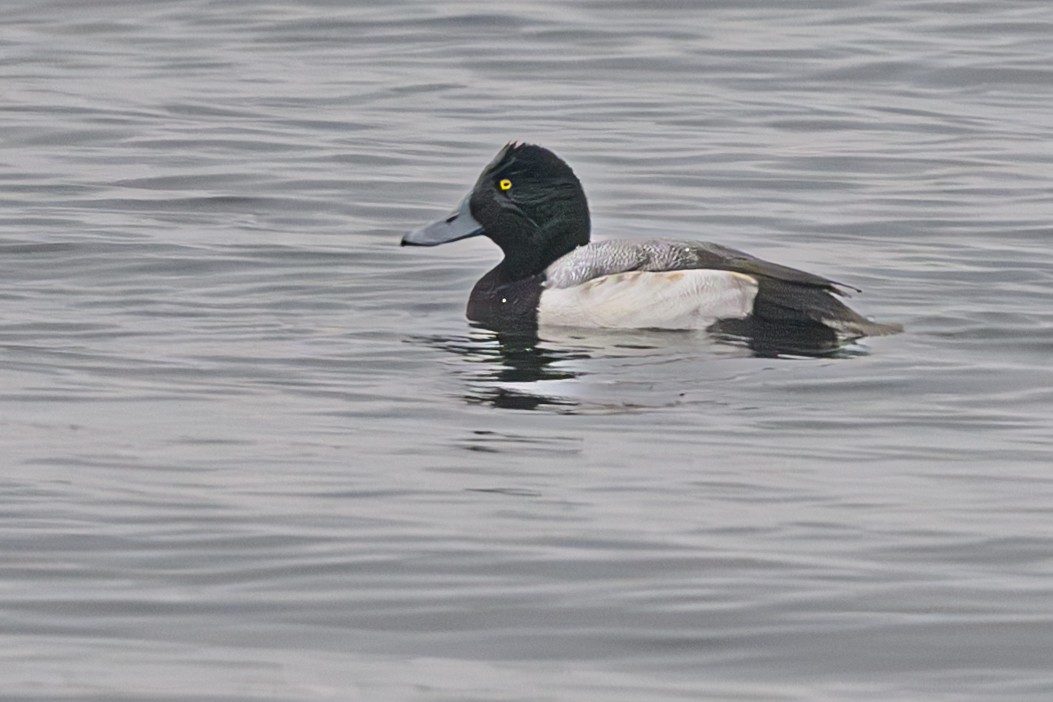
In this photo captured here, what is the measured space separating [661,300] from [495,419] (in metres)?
1.95

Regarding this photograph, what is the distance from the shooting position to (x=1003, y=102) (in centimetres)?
1830

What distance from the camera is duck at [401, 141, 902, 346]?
9836mm

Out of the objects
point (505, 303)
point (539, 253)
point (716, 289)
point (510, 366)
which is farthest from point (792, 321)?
point (539, 253)

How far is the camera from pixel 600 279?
1023 centimetres

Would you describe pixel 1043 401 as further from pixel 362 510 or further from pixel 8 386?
pixel 8 386

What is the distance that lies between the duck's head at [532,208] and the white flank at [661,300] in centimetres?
77

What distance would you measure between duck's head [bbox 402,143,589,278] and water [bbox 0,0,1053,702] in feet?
1.44

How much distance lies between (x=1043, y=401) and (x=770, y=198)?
611 cm

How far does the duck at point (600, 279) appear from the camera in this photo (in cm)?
984

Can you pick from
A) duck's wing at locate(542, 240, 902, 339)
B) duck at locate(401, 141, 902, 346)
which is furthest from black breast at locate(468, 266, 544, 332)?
duck's wing at locate(542, 240, 902, 339)

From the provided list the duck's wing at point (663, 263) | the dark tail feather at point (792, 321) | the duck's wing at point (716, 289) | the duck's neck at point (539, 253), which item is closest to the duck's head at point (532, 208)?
the duck's neck at point (539, 253)

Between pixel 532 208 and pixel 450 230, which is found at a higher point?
pixel 532 208

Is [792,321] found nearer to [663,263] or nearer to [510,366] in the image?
[663,263]

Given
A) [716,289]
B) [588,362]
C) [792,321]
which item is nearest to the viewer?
[588,362]
